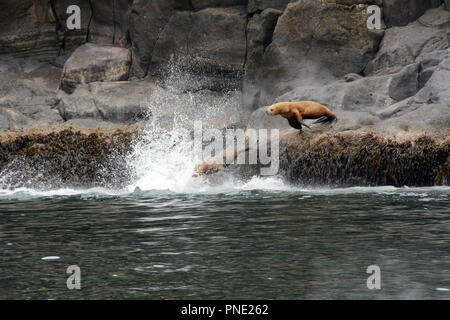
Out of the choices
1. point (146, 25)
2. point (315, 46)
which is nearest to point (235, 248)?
point (315, 46)

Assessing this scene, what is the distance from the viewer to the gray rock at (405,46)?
567 inches

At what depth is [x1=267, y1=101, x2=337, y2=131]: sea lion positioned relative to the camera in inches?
485

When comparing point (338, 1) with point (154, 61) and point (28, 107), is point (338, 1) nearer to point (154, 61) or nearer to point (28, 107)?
point (154, 61)

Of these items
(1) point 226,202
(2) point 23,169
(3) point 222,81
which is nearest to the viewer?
(1) point 226,202

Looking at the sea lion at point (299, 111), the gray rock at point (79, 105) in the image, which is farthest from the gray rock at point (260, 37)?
the sea lion at point (299, 111)

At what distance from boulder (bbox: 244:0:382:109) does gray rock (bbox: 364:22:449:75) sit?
1.08 ft

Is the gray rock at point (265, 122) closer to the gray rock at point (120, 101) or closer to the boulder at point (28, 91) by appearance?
the gray rock at point (120, 101)

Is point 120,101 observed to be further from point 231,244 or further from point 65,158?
point 231,244

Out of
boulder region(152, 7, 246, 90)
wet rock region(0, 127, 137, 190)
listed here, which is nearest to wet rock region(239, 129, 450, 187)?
wet rock region(0, 127, 137, 190)

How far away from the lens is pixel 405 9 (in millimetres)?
15414

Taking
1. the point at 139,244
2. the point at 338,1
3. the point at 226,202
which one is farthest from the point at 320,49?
the point at 139,244
